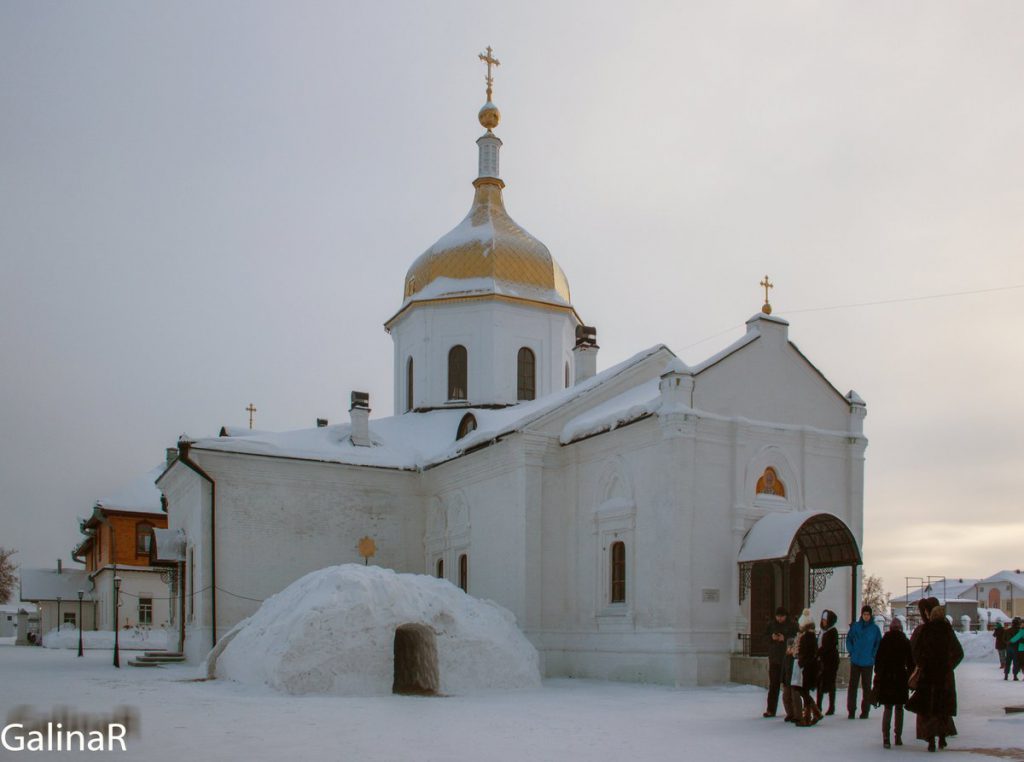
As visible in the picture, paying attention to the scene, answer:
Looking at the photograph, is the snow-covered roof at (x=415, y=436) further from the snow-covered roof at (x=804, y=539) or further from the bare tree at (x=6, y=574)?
the bare tree at (x=6, y=574)

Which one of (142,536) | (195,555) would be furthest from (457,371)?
(142,536)

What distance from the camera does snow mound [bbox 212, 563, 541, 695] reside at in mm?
15961

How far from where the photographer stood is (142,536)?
1650 inches

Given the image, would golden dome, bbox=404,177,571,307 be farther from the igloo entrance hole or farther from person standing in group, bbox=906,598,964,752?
person standing in group, bbox=906,598,964,752

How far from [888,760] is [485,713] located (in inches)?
221

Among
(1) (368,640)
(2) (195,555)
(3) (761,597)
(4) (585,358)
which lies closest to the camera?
(1) (368,640)

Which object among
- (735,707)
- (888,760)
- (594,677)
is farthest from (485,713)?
(594,677)

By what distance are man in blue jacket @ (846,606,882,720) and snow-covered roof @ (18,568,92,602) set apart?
42338 mm

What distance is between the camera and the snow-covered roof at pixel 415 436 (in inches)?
905

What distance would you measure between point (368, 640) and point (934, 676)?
Answer: 30.0ft

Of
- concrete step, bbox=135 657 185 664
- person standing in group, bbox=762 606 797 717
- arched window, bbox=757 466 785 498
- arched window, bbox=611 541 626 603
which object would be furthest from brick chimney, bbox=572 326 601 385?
person standing in group, bbox=762 606 797 717

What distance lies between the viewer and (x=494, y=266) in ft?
96.0

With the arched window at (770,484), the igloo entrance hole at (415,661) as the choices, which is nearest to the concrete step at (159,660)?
the igloo entrance hole at (415,661)

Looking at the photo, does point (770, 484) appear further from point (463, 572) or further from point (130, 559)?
point (130, 559)
